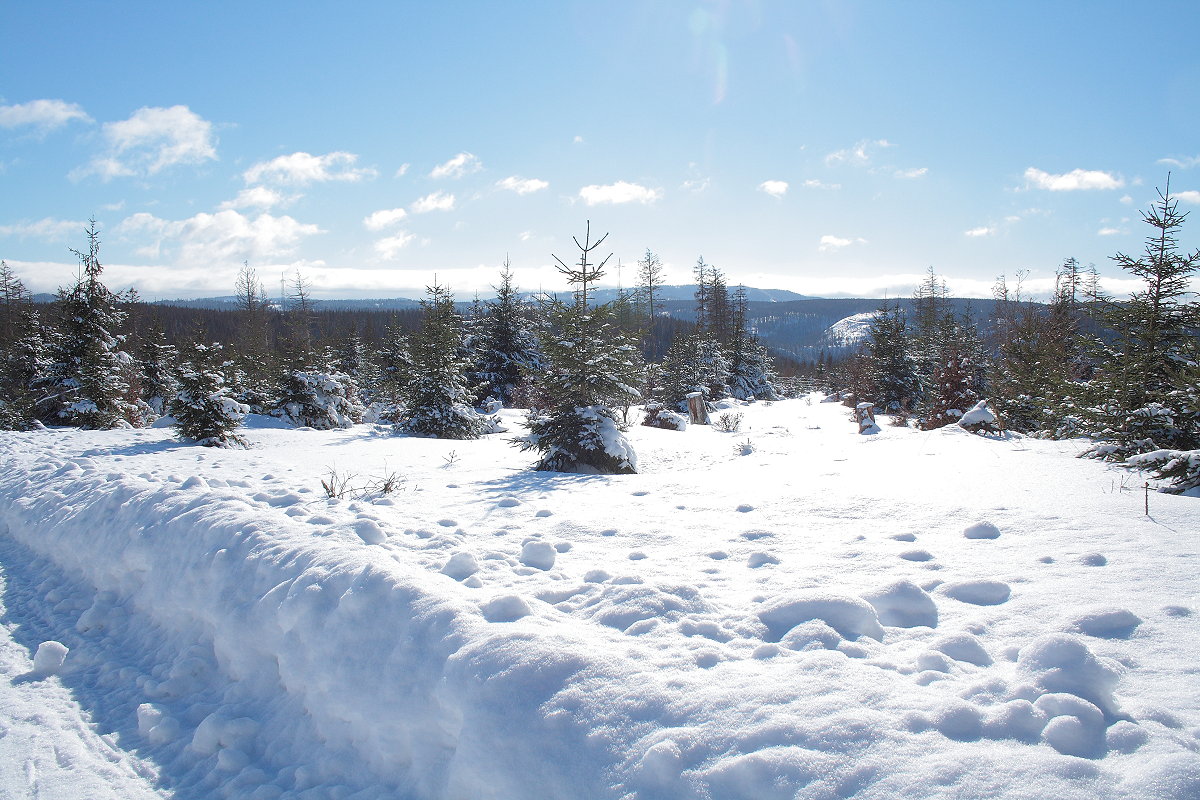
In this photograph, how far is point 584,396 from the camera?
30.0 feet

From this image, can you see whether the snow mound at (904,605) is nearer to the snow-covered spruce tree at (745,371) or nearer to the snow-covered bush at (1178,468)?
the snow-covered bush at (1178,468)

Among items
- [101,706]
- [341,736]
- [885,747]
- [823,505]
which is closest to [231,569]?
[101,706]

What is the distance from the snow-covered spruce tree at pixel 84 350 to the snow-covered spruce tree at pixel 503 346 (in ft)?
39.4

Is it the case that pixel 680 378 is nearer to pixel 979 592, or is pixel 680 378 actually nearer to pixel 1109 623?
pixel 979 592

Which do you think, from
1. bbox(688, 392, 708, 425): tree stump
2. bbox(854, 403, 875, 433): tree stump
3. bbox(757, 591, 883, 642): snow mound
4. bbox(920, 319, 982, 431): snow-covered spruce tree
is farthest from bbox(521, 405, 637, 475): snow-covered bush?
bbox(920, 319, 982, 431): snow-covered spruce tree

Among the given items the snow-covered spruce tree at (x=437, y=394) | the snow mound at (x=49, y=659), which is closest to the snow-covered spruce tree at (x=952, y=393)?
the snow-covered spruce tree at (x=437, y=394)

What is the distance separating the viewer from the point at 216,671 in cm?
358

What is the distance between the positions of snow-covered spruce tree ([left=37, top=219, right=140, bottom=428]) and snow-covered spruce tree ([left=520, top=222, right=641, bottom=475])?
13984 millimetres

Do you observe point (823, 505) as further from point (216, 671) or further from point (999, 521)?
point (216, 671)

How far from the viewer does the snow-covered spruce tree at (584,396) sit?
8758 millimetres

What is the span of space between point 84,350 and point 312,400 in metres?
8.74

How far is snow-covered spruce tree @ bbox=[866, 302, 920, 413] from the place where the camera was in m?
24.5

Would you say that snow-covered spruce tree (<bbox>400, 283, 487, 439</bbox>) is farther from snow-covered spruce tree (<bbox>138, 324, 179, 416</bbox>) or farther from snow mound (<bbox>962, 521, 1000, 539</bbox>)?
snow-covered spruce tree (<bbox>138, 324, 179, 416</bbox>)

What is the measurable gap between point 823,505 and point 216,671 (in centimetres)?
502
